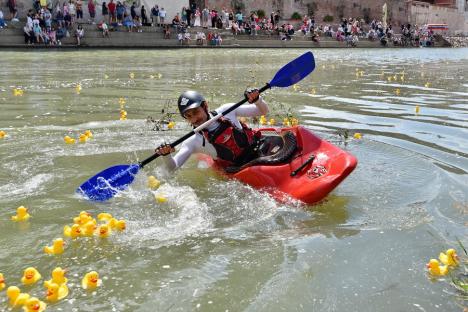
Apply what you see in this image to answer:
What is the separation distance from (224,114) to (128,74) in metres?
8.52

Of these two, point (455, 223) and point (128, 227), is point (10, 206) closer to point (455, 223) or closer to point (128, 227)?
point (128, 227)

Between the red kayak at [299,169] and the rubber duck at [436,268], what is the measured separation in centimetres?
132

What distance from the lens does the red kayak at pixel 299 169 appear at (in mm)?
4113

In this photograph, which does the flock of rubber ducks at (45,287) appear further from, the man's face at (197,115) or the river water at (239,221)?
the man's face at (197,115)

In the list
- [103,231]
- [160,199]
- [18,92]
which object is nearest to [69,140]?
[160,199]

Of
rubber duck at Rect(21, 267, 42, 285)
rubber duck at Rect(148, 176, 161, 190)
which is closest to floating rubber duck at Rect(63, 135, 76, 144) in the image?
rubber duck at Rect(148, 176, 161, 190)

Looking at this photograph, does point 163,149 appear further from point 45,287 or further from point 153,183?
point 45,287

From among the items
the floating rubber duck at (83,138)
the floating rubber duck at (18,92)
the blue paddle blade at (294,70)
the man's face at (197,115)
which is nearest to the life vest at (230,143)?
the man's face at (197,115)

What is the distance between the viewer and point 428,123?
277 inches

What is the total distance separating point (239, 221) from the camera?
379cm

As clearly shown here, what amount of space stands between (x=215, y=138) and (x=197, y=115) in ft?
0.88

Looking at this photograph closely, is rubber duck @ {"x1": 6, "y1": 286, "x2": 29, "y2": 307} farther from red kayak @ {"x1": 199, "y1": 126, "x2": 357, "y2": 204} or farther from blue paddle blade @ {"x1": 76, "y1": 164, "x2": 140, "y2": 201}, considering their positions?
red kayak @ {"x1": 199, "y1": 126, "x2": 357, "y2": 204}

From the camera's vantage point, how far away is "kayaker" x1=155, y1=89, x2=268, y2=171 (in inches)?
181

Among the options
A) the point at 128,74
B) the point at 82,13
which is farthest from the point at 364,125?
the point at 82,13
